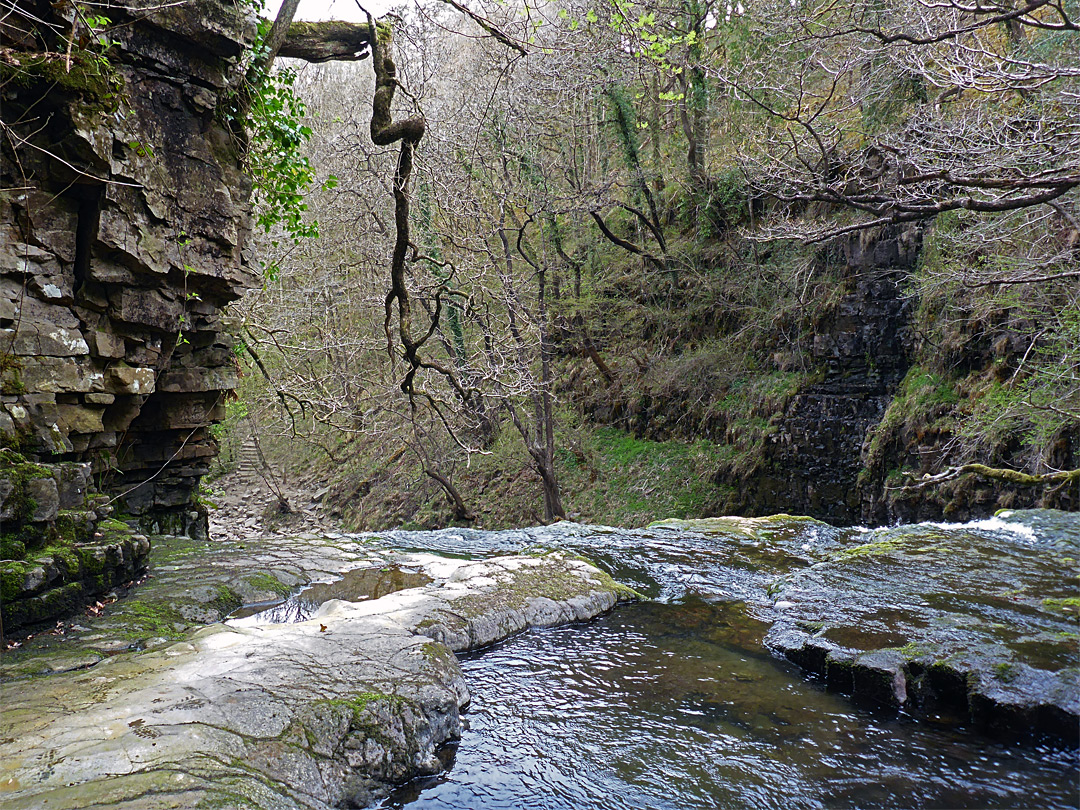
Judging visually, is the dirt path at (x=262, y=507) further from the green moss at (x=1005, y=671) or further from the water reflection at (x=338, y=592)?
the green moss at (x=1005, y=671)

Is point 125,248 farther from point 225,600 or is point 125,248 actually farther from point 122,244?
point 225,600

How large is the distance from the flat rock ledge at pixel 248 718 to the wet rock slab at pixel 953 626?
248 cm

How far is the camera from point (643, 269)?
15203 millimetres

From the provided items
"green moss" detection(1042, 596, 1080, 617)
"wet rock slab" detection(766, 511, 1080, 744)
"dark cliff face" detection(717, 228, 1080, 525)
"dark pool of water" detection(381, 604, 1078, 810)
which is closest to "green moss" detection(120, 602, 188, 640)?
"dark pool of water" detection(381, 604, 1078, 810)

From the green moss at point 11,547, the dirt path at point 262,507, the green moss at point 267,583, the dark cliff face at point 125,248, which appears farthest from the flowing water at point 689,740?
the dirt path at point 262,507

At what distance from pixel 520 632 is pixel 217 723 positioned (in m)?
2.43

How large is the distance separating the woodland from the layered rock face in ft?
3.38

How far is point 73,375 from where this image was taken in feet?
16.9

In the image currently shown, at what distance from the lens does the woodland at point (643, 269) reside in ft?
25.9

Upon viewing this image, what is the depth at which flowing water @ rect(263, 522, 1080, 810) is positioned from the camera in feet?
9.73

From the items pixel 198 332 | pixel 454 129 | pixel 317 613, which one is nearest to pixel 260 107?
pixel 198 332

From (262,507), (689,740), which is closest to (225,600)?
(689,740)

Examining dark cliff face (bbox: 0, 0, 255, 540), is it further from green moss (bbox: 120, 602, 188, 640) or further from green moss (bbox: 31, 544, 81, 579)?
green moss (bbox: 120, 602, 188, 640)

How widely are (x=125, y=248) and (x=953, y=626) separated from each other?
23.4 ft
